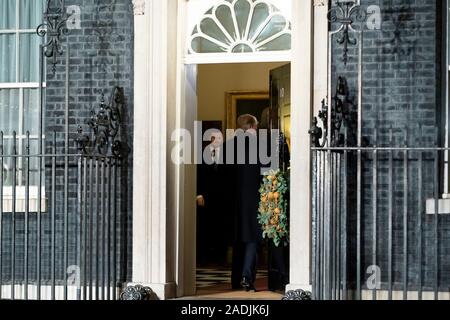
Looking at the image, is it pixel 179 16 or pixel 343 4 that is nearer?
pixel 343 4

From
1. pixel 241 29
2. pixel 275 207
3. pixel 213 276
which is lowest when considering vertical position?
pixel 213 276

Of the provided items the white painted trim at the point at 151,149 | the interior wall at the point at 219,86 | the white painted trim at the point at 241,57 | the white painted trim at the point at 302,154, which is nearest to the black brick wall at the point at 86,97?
the white painted trim at the point at 151,149

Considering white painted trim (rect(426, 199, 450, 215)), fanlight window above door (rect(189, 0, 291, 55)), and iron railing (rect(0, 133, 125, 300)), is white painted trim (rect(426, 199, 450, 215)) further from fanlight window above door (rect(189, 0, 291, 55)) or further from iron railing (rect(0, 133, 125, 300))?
iron railing (rect(0, 133, 125, 300))

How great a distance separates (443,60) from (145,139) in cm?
292

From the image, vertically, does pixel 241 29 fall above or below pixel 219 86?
above

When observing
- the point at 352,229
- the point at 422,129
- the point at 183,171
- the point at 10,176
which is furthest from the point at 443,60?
the point at 10,176

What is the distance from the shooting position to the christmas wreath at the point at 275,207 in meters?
15.7

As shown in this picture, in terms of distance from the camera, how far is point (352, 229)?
14523 mm

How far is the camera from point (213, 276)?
1872 cm

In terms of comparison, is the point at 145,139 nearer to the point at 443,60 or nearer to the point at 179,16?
the point at 179,16

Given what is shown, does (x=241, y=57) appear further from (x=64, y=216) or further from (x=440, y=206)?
(x=440, y=206)

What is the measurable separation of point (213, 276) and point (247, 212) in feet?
8.35

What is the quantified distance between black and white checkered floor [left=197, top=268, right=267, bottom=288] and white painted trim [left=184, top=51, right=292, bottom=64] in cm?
271

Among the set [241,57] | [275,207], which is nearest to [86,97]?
[241,57]
